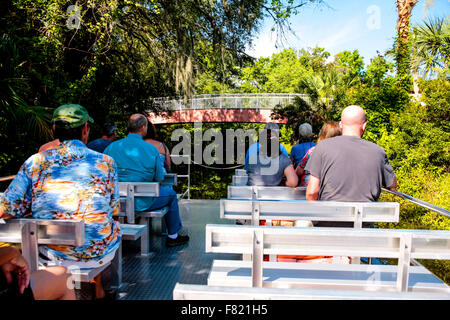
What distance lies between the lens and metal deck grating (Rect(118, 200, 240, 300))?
284cm

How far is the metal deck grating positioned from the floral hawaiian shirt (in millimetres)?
989

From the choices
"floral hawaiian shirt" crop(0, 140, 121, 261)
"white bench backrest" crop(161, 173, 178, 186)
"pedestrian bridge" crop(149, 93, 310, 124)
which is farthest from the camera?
"pedestrian bridge" crop(149, 93, 310, 124)

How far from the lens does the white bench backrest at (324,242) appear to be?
1.43 m

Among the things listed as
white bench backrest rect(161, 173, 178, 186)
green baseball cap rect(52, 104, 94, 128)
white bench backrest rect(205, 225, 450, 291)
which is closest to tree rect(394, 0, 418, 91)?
white bench backrest rect(161, 173, 178, 186)

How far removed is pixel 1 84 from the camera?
4.60m

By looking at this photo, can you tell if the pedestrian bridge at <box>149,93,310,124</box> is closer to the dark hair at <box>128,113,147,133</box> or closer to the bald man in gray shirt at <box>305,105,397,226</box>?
the dark hair at <box>128,113,147,133</box>

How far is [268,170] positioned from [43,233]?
2262 mm

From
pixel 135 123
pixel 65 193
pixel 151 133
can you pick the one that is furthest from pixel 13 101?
pixel 65 193

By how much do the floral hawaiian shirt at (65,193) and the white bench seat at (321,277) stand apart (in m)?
0.72

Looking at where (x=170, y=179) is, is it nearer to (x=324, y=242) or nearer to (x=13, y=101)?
(x=13, y=101)
